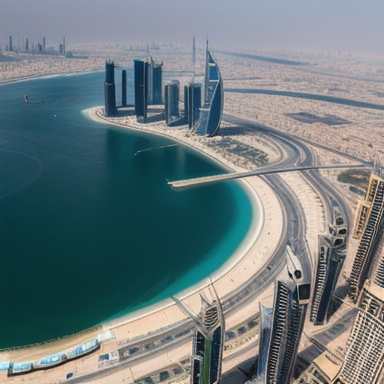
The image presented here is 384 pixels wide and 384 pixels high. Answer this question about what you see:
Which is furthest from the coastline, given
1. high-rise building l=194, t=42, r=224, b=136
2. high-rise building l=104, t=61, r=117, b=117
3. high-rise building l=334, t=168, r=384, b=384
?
high-rise building l=104, t=61, r=117, b=117

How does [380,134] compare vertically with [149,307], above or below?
above

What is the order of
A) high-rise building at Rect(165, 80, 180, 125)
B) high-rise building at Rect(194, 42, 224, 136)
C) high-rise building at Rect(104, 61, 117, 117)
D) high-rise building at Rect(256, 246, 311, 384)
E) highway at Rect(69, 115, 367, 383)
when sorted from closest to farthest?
high-rise building at Rect(256, 246, 311, 384)
highway at Rect(69, 115, 367, 383)
high-rise building at Rect(194, 42, 224, 136)
high-rise building at Rect(165, 80, 180, 125)
high-rise building at Rect(104, 61, 117, 117)

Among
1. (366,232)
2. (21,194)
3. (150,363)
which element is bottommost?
(150,363)

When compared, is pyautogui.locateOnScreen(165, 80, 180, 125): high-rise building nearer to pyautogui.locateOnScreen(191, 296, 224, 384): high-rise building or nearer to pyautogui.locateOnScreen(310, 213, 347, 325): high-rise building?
pyautogui.locateOnScreen(310, 213, 347, 325): high-rise building

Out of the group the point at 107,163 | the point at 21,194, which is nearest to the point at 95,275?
the point at 21,194

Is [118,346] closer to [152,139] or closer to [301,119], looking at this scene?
[152,139]

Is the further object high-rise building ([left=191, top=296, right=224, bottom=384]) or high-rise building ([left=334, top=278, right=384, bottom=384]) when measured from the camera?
high-rise building ([left=334, top=278, right=384, bottom=384])
